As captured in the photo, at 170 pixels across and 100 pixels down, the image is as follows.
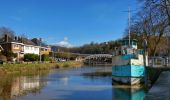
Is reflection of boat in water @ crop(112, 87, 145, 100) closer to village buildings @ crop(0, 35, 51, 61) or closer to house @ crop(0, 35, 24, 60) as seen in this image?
village buildings @ crop(0, 35, 51, 61)

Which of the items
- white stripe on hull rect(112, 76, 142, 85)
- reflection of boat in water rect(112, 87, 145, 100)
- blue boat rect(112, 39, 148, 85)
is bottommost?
reflection of boat in water rect(112, 87, 145, 100)

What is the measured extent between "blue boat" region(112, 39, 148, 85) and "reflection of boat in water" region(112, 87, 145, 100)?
2678mm

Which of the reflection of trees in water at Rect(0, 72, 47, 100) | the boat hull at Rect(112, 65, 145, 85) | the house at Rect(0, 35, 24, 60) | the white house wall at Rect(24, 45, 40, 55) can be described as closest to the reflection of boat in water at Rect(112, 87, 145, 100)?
the boat hull at Rect(112, 65, 145, 85)

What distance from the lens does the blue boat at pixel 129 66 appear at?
3295cm

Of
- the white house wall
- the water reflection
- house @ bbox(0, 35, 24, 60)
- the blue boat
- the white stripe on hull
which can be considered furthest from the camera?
the white house wall

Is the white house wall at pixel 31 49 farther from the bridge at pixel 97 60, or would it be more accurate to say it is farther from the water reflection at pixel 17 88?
the water reflection at pixel 17 88

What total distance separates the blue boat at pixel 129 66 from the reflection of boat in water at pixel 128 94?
2678mm

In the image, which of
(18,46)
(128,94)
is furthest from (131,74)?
(18,46)

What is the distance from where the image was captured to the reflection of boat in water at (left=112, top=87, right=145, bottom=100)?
24.7 meters

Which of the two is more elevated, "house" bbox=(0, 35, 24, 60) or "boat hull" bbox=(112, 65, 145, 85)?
"house" bbox=(0, 35, 24, 60)

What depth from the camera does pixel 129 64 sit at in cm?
3322

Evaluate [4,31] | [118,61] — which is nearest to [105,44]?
[4,31]

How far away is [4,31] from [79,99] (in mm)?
83883

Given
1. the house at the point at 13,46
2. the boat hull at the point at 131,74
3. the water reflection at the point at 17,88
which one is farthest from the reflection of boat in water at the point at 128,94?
the house at the point at 13,46
